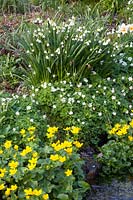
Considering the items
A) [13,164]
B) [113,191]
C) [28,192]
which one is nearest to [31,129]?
[13,164]

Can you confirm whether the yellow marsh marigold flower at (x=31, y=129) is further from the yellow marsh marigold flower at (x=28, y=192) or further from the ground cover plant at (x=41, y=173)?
the yellow marsh marigold flower at (x=28, y=192)

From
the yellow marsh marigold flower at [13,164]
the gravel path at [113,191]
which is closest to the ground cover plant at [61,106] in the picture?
the yellow marsh marigold flower at [13,164]

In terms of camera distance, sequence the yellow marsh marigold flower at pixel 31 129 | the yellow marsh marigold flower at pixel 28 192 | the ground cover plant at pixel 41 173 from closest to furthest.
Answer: the yellow marsh marigold flower at pixel 28 192 < the ground cover plant at pixel 41 173 < the yellow marsh marigold flower at pixel 31 129

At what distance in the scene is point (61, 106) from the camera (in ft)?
14.4

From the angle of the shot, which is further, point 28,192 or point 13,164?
point 13,164

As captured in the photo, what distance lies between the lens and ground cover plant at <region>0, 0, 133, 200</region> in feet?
11.3

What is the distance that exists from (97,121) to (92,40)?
2.90ft

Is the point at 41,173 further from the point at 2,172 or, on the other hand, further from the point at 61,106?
the point at 61,106

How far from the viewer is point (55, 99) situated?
4.49 meters

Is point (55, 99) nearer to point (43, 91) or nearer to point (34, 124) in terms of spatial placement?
point (43, 91)

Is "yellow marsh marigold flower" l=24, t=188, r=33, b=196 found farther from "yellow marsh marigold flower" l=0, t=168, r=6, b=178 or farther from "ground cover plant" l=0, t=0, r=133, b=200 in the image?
"yellow marsh marigold flower" l=0, t=168, r=6, b=178

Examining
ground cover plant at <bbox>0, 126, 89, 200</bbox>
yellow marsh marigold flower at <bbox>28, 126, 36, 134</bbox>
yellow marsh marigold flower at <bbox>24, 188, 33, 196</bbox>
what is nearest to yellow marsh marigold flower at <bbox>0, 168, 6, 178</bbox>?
ground cover plant at <bbox>0, 126, 89, 200</bbox>

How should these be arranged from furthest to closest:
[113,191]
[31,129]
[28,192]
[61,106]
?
[61,106], [113,191], [31,129], [28,192]

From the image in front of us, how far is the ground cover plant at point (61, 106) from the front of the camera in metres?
3.46
